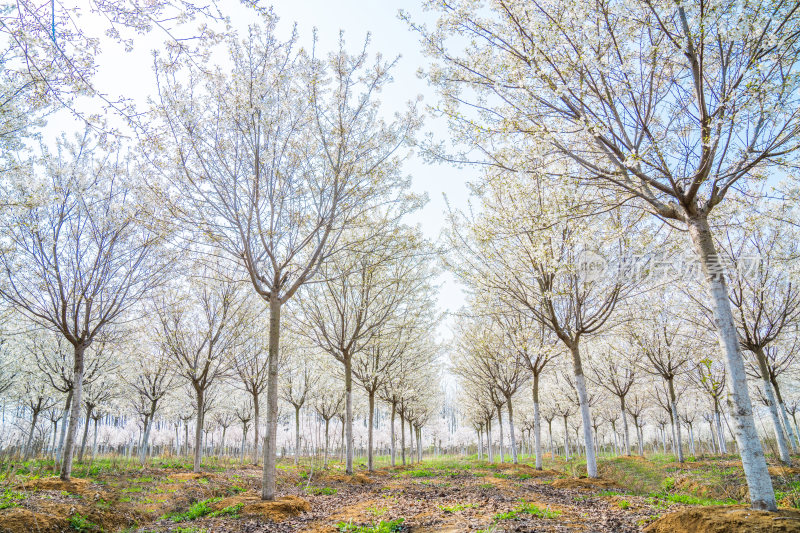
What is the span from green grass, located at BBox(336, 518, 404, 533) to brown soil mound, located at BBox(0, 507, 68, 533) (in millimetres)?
4112

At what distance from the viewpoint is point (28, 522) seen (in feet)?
18.3

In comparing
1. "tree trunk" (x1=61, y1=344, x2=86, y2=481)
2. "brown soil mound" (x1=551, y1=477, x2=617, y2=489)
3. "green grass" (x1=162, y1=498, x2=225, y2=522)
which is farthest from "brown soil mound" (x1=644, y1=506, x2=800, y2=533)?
"tree trunk" (x1=61, y1=344, x2=86, y2=481)

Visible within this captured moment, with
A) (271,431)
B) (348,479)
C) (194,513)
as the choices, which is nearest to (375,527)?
(271,431)

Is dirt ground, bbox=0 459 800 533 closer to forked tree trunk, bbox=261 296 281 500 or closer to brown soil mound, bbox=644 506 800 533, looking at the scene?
brown soil mound, bbox=644 506 800 533

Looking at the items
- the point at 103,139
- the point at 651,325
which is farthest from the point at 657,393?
the point at 103,139

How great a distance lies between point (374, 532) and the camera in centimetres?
516

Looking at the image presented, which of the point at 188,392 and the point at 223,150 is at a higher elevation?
the point at 223,150

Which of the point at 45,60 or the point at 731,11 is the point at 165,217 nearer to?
the point at 45,60

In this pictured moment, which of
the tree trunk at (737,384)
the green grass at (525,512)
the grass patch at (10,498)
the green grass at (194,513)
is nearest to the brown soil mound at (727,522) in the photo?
the tree trunk at (737,384)

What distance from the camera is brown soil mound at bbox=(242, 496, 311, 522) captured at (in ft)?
21.8

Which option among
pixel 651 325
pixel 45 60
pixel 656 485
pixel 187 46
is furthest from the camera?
pixel 651 325

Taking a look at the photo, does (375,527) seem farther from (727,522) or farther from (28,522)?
(28,522)

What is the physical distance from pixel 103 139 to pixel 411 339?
45.4 ft

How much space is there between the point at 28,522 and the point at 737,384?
995 cm
